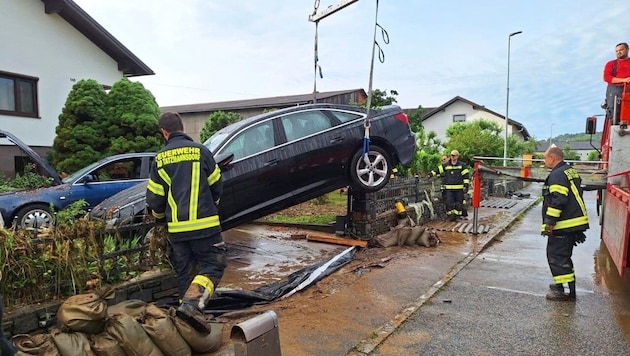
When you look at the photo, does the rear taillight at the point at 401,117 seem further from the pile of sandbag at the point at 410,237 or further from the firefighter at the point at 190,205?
the firefighter at the point at 190,205

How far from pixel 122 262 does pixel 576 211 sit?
4577 millimetres

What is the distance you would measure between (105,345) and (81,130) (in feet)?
31.2

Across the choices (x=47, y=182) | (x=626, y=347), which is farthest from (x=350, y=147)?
(x=47, y=182)

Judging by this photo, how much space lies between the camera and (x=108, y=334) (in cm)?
294

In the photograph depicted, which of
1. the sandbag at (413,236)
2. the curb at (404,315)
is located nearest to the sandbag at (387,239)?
the sandbag at (413,236)

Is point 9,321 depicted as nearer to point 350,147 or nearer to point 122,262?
point 122,262

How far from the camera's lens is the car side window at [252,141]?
5656mm

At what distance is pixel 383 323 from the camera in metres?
4.08

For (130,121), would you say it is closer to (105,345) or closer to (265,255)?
(265,255)

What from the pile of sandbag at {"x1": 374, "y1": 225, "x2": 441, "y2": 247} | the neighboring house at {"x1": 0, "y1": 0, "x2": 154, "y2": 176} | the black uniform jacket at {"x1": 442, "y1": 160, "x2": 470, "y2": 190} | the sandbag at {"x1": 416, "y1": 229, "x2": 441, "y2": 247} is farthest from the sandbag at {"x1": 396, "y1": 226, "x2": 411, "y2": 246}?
the neighboring house at {"x1": 0, "y1": 0, "x2": 154, "y2": 176}

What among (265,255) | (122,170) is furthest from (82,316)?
(122,170)

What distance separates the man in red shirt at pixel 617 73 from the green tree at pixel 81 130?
10.7 m

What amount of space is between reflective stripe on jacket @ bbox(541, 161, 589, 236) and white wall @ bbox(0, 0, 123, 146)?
1283cm

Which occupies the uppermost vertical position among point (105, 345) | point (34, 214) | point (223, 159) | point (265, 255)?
point (223, 159)
